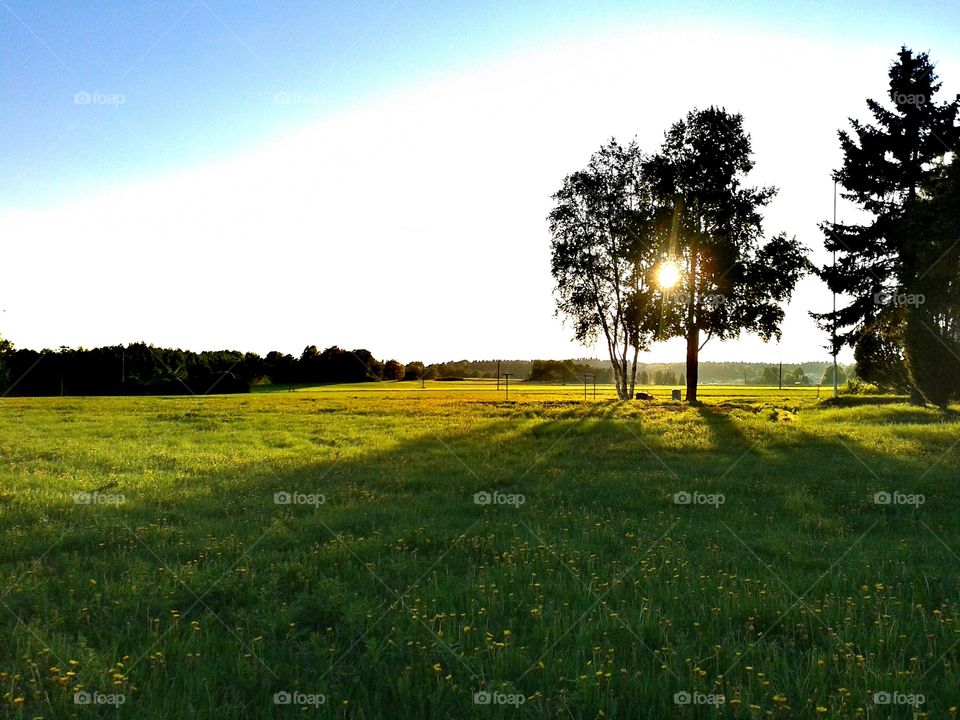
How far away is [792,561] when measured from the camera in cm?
850

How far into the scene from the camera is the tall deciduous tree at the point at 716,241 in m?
40.9

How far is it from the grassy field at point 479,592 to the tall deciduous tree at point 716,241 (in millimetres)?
25406

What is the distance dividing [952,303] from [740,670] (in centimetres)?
3541

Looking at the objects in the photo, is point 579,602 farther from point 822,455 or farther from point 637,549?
point 822,455

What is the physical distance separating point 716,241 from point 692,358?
7.85m

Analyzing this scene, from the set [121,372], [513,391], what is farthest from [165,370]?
[513,391]

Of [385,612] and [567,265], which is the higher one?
[567,265]

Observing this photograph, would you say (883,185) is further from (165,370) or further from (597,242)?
(165,370)

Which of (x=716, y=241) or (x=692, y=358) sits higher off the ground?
(x=716, y=241)

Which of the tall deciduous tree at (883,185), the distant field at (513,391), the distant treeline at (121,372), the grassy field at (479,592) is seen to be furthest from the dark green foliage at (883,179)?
the distant treeline at (121,372)

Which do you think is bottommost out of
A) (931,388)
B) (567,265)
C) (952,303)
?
(931,388)

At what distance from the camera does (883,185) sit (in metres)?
43.6

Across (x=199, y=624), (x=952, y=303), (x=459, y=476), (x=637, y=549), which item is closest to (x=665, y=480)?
(x=459, y=476)

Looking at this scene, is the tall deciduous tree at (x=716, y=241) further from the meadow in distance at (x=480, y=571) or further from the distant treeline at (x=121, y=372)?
the distant treeline at (x=121, y=372)
